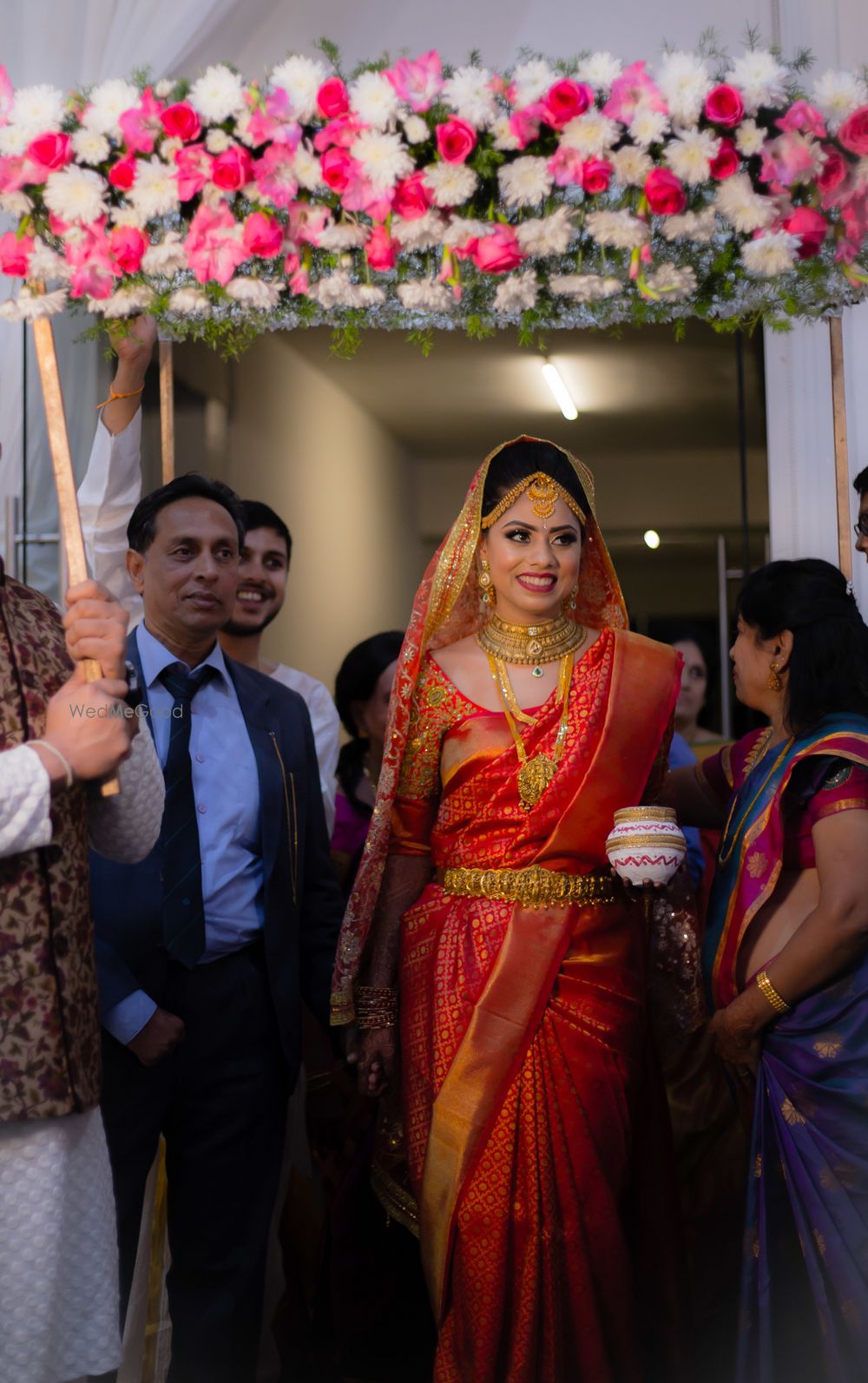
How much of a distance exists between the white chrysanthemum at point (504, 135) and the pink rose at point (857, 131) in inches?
25.4

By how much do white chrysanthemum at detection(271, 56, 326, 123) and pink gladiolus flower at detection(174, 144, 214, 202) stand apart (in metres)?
0.20

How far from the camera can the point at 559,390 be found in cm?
452

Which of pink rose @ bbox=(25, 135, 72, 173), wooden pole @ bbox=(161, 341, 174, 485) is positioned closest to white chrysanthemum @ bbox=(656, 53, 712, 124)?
pink rose @ bbox=(25, 135, 72, 173)

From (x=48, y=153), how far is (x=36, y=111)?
3.4 inches

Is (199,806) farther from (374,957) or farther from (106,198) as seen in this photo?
(106,198)

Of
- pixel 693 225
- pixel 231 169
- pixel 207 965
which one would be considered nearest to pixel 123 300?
pixel 231 169

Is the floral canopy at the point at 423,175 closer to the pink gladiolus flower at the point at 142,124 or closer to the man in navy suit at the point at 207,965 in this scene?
the pink gladiolus flower at the point at 142,124

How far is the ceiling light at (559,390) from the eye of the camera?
4.50m

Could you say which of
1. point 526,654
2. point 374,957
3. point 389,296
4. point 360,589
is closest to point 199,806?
point 374,957

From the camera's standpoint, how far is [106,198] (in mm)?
2711

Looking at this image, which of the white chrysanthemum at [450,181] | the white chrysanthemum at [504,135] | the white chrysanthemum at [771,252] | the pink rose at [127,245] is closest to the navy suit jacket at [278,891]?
the pink rose at [127,245]

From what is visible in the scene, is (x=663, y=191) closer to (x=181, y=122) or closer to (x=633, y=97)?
(x=633, y=97)

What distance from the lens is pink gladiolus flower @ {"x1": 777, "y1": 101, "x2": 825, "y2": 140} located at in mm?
2725

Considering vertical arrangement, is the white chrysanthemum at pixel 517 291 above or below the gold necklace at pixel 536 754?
above
